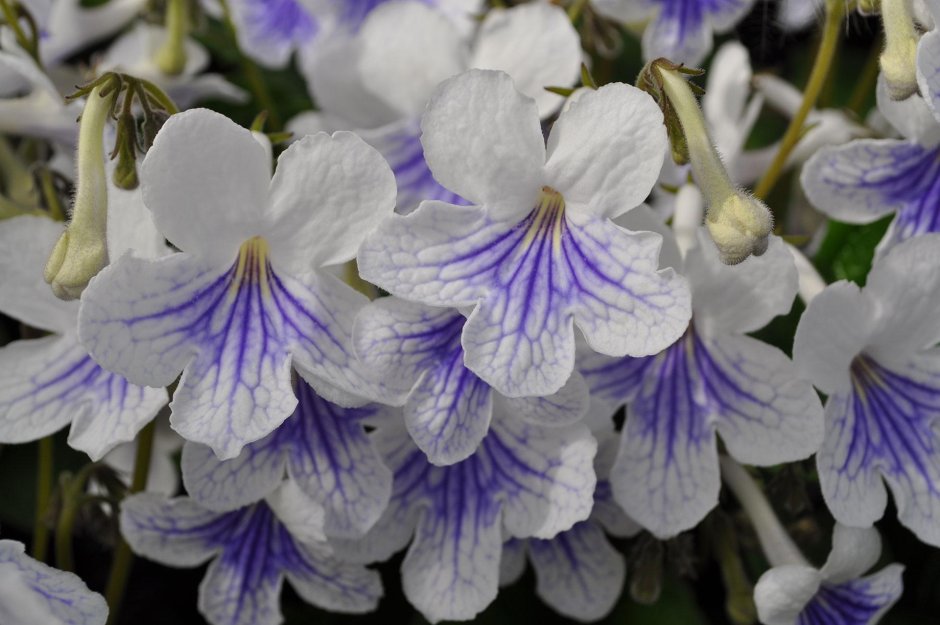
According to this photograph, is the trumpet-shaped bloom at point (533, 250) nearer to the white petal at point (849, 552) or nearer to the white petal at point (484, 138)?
the white petal at point (484, 138)

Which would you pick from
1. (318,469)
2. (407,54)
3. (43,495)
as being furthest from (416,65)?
(43,495)

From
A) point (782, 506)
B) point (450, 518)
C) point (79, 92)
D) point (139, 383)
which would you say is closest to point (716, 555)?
point (782, 506)

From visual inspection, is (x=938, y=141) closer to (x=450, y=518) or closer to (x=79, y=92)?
(x=450, y=518)

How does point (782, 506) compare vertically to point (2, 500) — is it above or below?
above

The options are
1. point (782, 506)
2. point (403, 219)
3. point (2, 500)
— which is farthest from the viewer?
point (2, 500)

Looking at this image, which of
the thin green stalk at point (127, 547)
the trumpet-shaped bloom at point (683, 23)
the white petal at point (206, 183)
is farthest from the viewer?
the trumpet-shaped bloom at point (683, 23)

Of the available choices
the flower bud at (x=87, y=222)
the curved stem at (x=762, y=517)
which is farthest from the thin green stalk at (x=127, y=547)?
the curved stem at (x=762, y=517)
